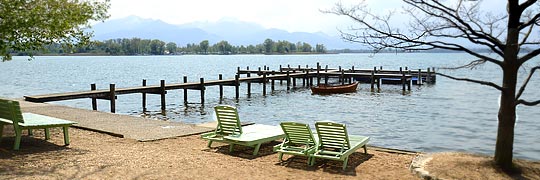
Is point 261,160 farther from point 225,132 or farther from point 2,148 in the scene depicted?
point 2,148

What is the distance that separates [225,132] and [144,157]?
2.08 metres

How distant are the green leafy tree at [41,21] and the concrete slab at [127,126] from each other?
2238mm

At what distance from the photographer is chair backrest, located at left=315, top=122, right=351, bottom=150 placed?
8.74 m

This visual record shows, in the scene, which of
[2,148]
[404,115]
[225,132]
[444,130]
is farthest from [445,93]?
[2,148]

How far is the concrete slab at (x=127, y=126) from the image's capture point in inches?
456

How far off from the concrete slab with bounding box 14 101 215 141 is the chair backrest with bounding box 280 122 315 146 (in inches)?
126

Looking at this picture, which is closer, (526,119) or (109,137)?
(109,137)

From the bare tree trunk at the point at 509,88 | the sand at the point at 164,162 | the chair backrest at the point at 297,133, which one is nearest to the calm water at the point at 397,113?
the bare tree trunk at the point at 509,88

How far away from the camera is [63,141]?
34.4ft

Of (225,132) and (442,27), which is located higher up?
(442,27)

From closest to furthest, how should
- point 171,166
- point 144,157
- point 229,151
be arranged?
point 171,166
point 144,157
point 229,151

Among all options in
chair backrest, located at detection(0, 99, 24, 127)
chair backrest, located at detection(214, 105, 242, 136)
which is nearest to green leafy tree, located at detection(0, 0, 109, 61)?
chair backrest, located at detection(0, 99, 24, 127)

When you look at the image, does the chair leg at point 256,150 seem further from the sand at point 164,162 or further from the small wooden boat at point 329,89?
the small wooden boat at point 329,89

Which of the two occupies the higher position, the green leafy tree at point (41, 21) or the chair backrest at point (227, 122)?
the green leafy tree at point (41, 21)
